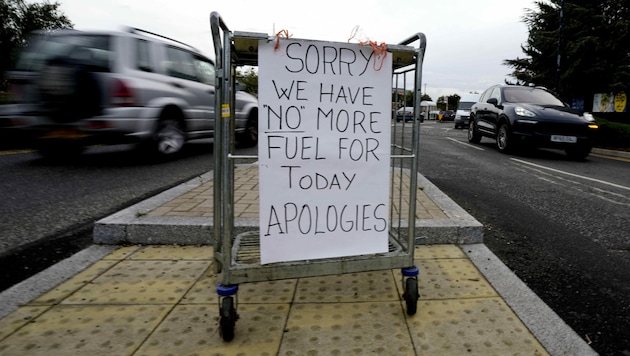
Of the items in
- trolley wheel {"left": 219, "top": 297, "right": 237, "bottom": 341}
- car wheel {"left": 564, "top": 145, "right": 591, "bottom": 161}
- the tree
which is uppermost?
the tree

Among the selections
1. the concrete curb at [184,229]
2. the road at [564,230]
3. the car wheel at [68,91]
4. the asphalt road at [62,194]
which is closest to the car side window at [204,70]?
the asphalt road at [62,194]

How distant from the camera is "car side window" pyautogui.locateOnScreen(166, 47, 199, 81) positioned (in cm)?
667

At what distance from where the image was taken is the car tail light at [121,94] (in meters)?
5.64

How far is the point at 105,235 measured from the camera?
10.2 feet

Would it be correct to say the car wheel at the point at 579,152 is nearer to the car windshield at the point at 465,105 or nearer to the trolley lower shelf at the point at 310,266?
the trolley lower shelf at the point at 310,266

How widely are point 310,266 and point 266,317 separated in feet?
1.28

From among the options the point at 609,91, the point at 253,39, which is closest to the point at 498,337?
the point at 253,39

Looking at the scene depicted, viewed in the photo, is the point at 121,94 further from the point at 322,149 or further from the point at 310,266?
the point at 310,266

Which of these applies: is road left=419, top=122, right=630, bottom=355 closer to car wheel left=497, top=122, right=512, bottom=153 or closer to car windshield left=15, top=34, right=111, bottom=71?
car wheel left=497, top=122, right=512, bottom=153

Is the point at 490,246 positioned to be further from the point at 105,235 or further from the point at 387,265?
the point at 105,235

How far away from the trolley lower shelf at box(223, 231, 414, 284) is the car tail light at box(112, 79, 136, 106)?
436cm

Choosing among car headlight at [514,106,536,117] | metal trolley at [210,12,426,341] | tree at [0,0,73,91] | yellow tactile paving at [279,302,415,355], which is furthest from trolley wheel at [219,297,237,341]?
tree at [0,0,73,91]

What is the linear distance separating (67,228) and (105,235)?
0.68 meters

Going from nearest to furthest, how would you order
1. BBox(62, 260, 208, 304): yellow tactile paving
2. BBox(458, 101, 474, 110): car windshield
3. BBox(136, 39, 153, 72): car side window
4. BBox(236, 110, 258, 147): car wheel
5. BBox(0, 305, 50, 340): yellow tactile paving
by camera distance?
1. BBox(0, 305, 50, 340): yellow tactile paving
2. BBox(62, 260, 208, 304): yellow tactile paving
3. BBox(136, 39, 153, 72): car side window
4. BBox(236, 110, 258, 147): car wheel
5. BBox(458, 101, 474, 110): car windshield
